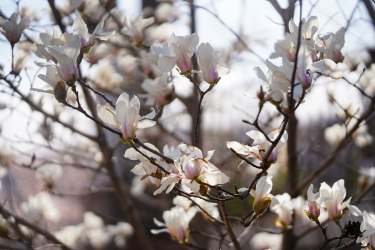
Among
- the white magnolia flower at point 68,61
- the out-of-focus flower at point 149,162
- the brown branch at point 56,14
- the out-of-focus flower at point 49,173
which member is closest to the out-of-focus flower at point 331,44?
the out-of-focus flower at point 149,162

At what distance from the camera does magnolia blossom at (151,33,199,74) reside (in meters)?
0.77

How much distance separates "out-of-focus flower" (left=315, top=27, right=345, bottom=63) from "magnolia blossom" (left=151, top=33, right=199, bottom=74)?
12.2 inches

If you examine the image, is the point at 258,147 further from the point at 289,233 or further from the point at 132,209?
the point at 132,209

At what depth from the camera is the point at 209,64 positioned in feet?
2.59

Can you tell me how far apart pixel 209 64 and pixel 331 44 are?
32cm

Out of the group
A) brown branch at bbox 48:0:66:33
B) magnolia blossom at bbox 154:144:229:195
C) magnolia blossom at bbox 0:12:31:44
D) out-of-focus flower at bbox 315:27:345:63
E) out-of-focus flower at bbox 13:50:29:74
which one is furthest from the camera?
brown branch at bbox 48:0:66:33

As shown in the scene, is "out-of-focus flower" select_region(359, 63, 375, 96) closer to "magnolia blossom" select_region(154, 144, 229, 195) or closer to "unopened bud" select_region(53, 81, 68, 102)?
"magnolia blossom" select_region(154, 144, 229, 195)

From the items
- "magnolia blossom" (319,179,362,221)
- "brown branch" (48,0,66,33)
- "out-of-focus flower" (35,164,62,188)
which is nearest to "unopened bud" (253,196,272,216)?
"magnolia blossom" (319,179,362,221)

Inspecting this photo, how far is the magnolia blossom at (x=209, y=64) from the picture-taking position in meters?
0.77

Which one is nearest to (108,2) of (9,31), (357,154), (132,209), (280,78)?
(9,31)

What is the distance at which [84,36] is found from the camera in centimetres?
85

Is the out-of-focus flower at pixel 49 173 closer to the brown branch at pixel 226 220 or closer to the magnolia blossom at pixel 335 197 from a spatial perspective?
the brown branch at pixel 226 220

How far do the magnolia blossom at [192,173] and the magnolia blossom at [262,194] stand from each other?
0.30 feet

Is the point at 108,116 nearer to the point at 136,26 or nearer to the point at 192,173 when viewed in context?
the point at 192,173
